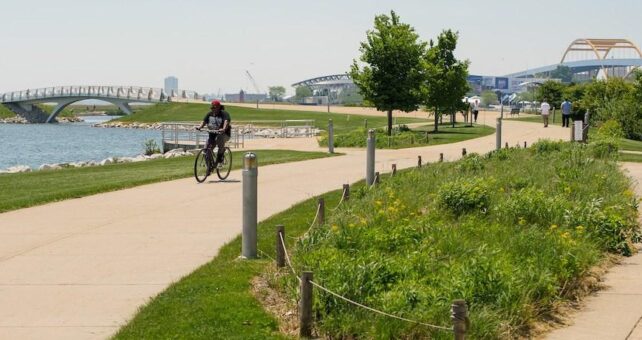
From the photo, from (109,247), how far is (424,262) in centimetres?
419

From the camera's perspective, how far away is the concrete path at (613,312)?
22.2 feet

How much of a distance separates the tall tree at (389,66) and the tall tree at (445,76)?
4408 mm

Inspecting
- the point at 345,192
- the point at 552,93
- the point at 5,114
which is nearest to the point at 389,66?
the point at 345,192

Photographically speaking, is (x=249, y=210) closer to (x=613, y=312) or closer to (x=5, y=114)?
(x=613, y=312)

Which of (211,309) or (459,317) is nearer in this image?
(459,317)

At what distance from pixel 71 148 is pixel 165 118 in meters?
58.5

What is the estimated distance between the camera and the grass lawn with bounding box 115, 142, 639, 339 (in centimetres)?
646

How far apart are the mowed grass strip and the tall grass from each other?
1.46ft

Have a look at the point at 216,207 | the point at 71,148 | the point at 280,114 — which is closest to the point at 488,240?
the point at 216,207

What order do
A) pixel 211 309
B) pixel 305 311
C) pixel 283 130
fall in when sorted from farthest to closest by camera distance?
pixel 283 130, pixel 211 309, pixel 305 311

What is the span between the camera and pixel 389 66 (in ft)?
124

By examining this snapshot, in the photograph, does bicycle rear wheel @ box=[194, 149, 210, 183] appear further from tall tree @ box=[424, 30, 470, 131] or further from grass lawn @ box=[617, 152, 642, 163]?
tall tree @ box=[424, 30, 470, 131]

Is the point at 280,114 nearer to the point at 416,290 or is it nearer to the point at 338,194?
the point at 338,194

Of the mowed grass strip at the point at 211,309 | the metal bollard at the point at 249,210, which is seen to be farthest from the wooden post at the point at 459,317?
the metal bollard at the point at 249,210
